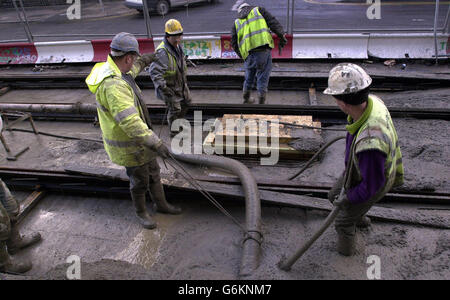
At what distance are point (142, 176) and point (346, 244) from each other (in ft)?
7.84

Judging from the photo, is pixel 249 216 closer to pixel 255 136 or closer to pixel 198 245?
pixel 198 245

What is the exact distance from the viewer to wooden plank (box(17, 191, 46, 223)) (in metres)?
4.64

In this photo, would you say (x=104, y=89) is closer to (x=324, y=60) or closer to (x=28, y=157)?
(x=28, y=157)

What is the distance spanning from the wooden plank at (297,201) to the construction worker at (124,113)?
2.25 ft

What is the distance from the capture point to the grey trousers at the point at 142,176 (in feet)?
12.6

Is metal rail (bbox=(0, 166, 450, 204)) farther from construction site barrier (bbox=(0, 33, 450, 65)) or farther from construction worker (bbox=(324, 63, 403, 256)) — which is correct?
construction site barrier (bbox=(0, 33, 450, 65))

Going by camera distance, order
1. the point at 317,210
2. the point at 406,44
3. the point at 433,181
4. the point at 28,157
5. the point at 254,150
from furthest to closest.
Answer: the point at 406,44
the point at 28,157
the point at 254,150
the point at 433,181
the point at 317,210

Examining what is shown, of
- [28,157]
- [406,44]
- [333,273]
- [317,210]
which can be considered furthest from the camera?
[406,44]

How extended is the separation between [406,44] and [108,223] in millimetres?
8579

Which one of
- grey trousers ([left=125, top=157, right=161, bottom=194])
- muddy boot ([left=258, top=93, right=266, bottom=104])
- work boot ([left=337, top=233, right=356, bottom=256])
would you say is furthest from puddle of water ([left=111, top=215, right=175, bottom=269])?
muddy boot ([left=258, top=93, right=266, bottom=104])

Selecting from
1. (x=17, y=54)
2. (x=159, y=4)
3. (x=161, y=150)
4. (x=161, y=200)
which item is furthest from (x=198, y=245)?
(x=159, y=4)

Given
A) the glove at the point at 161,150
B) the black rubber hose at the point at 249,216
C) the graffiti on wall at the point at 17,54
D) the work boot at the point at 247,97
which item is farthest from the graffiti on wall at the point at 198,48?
the glove at the point at 161,150

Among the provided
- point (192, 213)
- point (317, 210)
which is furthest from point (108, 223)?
point (317, 210)

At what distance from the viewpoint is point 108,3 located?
16297 mm
